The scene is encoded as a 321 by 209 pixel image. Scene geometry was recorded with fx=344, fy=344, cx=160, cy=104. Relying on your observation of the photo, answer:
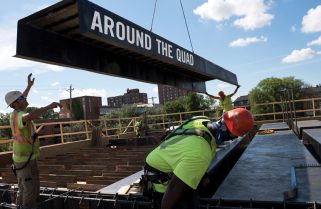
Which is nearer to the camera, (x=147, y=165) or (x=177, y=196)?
(x=177, y=196)

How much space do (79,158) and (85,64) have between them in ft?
20.9

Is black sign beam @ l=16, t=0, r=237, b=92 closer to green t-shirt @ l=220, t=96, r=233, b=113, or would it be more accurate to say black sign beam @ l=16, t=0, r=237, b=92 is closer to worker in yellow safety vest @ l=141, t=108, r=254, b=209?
worker in yellow safety vest @ l=141, t=108, r=254, b=209

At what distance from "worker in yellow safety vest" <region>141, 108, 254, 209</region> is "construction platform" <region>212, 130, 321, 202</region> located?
582mm

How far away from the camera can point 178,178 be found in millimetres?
2439

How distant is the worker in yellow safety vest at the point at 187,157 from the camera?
2.44 m

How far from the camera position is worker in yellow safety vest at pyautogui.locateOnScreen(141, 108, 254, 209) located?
96.0 inches

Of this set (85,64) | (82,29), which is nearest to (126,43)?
(82,29)

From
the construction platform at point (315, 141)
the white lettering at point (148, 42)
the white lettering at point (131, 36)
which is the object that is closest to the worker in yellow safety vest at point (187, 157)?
the white lettering at point (131, 36)

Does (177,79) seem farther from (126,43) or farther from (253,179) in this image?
(253,179)

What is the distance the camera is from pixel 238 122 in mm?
2715

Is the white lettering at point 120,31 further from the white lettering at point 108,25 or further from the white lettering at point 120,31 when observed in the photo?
the white lettering at point 108,25

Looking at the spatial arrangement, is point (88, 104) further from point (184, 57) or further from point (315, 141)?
point (315, 141)

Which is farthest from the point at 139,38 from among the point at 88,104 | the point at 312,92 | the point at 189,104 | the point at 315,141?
the point at 312,92

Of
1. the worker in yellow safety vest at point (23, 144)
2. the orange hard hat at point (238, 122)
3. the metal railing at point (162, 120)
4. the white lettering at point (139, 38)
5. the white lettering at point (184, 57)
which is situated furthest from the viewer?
the metal railing at point (162, 120)
